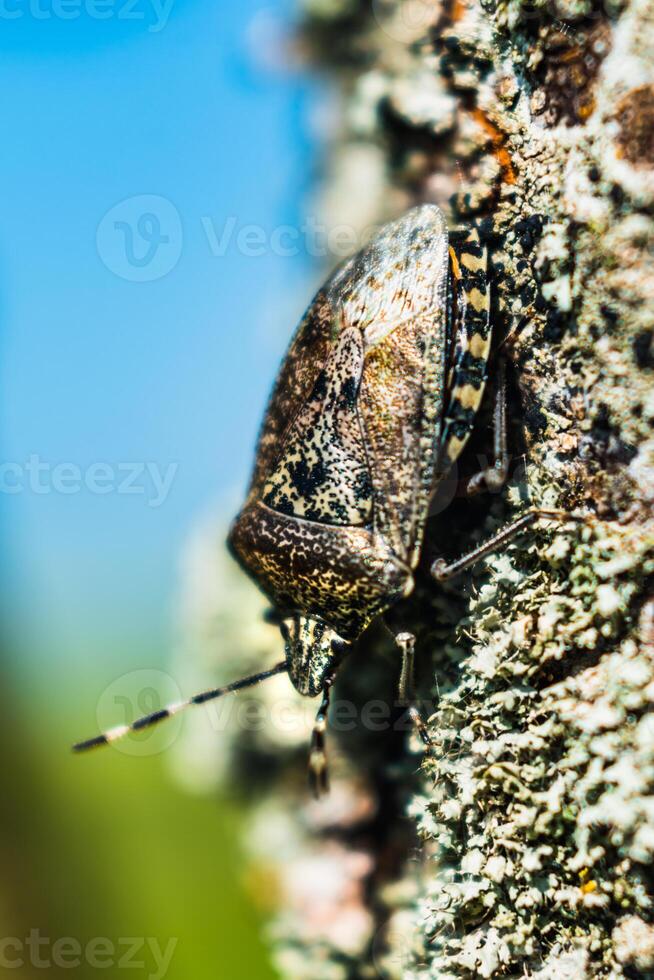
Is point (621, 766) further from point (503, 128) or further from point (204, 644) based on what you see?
point (204, 644)

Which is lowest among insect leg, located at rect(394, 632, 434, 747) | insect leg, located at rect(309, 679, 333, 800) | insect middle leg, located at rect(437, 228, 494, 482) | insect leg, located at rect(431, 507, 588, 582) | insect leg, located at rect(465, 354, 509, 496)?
insect leg, located at rect(309, 679, 333, 800)

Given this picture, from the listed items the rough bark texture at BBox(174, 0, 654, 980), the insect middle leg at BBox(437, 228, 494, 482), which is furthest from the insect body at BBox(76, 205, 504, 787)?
the rough bark texture at BBox(174, 0, 654, 980)

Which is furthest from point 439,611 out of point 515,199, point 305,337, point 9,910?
point 9,910

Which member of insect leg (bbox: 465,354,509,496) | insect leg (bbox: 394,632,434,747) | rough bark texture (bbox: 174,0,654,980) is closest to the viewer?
rough bark texture (bbox: 174,0,654,980)

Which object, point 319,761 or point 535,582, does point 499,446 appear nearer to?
point 535,582

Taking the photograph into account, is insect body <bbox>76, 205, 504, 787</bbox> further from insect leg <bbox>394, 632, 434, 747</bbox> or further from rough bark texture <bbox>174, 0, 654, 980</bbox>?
rough bark texture <bbox>174, 0, 654, 980</bbox>

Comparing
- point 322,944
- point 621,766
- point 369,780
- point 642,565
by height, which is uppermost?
point 642,565

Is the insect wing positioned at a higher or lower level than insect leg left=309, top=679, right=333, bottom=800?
higher
